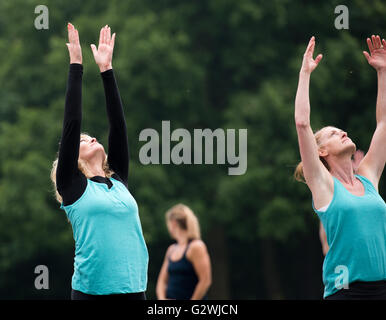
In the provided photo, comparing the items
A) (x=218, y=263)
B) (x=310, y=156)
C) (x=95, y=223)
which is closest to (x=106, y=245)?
(x=95, y=223)

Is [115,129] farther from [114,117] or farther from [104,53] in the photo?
[104,53]

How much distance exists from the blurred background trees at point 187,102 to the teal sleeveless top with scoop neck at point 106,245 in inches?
379

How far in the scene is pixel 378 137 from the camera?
411 cm

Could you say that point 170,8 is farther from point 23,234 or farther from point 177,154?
point 23,234

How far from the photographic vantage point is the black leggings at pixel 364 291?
354 cm

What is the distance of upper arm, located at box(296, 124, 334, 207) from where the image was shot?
3.73m

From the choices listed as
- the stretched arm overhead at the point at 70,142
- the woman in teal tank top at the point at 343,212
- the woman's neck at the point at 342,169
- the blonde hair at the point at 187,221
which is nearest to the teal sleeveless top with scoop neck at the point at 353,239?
the woman in teal tank top at the point at 343,212

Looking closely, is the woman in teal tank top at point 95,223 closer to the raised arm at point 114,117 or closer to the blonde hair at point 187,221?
the raised arm at point 114,117

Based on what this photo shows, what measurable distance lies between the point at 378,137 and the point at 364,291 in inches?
41.1

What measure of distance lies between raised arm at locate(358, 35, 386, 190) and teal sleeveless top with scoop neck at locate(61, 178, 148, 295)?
4.85 ft

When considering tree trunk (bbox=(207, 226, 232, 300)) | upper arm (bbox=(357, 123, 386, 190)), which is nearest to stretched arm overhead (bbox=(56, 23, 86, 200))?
upper arm (bbox=(357, 123, 386, 190))

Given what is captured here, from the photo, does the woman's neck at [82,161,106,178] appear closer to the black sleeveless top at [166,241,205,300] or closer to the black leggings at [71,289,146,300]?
the black leggings at [71,289,146,300]
